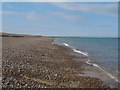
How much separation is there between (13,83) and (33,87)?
37.0 inches

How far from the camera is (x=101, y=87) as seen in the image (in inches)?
401

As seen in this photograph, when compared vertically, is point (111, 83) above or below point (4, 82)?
below

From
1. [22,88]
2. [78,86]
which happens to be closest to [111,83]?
[78,86]

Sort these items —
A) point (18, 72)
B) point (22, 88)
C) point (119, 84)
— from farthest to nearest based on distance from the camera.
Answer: point (119, 84) < point (18, 72) < point (22, 88)

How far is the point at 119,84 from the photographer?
37.1 feet

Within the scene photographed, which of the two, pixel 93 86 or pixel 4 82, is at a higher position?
pixel 4 82

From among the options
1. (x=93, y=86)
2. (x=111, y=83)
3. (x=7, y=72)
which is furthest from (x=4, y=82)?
(x=111, y=83)

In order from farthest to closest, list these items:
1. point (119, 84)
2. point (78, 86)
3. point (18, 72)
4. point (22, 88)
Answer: point (119, 84) → point (18, 72) → point (78, 86) → point (22, 88)

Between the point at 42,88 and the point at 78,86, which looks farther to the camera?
the point at 78,86

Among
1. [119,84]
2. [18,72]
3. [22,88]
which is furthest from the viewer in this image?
[119,84]

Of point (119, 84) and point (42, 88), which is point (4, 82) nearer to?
point (42, 88)

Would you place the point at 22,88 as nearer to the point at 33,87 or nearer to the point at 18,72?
the point at 33,87

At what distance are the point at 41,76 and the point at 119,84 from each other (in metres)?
4.90

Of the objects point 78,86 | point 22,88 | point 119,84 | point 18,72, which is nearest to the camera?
point 22,88
